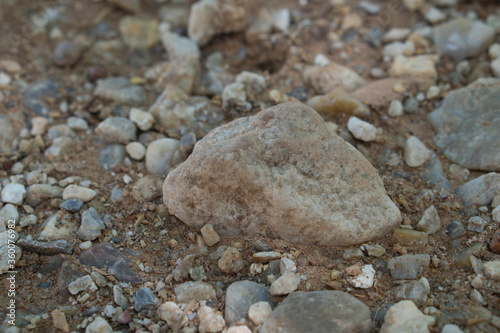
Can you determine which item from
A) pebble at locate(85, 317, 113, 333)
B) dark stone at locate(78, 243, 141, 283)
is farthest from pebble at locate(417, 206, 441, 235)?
pebble at locate(85, 317, 113, 333)

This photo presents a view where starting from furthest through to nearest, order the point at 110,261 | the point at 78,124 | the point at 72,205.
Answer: the point at 78,124, the point at 72,205, the point at 110,261

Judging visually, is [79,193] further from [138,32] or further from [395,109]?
[395,109]

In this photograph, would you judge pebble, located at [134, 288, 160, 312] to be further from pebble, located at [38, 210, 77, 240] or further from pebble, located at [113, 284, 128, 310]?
pebble, located at [38, 210, 77, 240]

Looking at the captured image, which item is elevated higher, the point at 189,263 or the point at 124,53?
the point at 124,53

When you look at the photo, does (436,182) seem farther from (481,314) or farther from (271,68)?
(271,68)

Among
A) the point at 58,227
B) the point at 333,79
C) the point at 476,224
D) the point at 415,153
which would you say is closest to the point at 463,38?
the point at 333,79

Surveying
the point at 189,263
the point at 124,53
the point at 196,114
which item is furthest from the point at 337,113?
the point at 124,53
